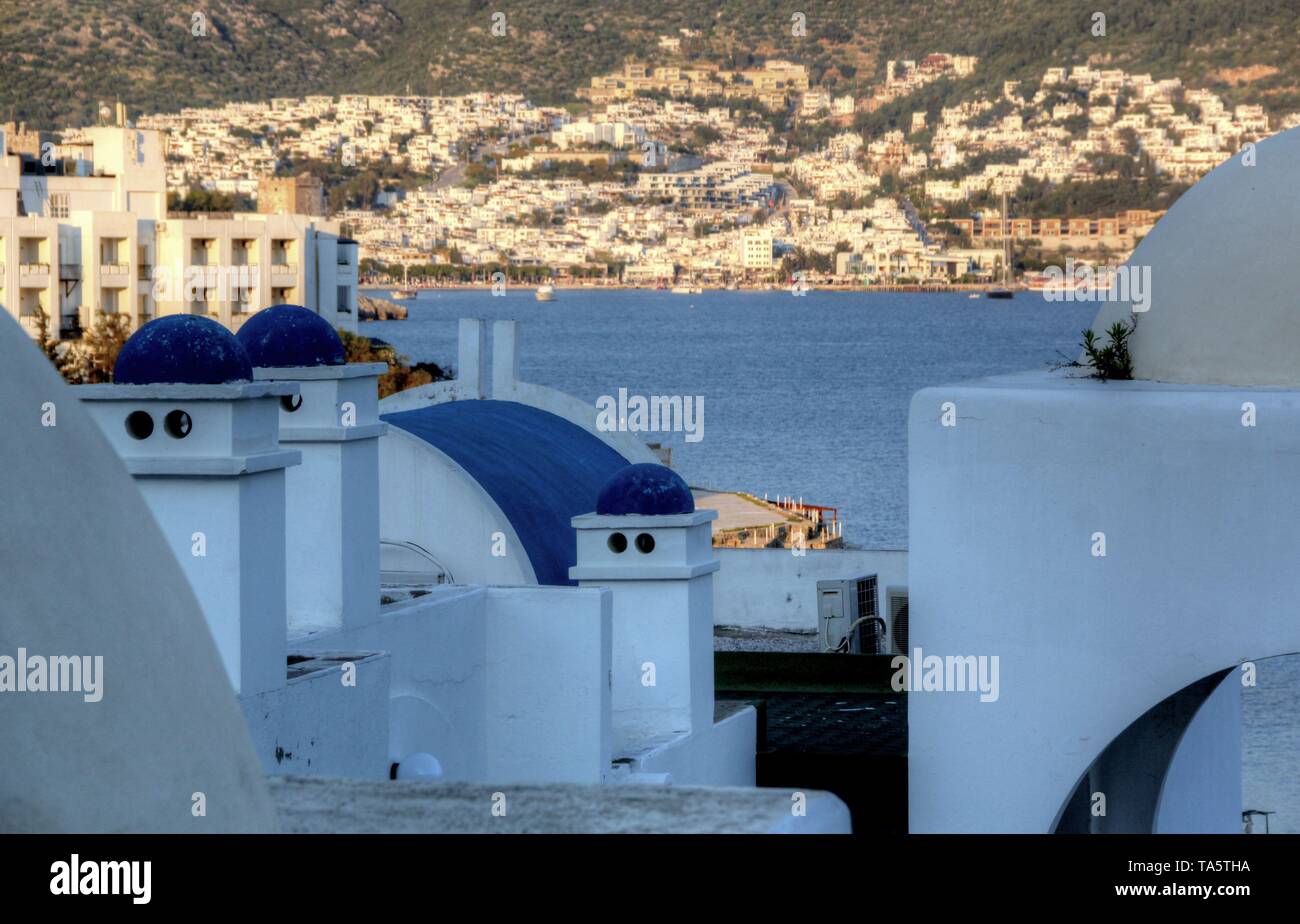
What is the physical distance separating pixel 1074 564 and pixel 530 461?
7069 millimetres

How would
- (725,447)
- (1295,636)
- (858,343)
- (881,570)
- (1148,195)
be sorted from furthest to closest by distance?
(1148,195), (858,343), (725,447), (881,570), (1295,636)

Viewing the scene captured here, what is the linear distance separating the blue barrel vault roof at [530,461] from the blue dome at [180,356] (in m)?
6.90

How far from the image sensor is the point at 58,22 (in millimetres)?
151375

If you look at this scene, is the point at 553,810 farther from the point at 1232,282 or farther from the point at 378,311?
the point at 378,311

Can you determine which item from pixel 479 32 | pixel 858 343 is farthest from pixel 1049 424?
pixel 479 32

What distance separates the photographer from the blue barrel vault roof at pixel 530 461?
49.4 ft

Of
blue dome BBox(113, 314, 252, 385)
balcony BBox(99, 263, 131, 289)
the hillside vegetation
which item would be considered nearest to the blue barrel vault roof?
blue dome BBox(113, 314, 252, 385)

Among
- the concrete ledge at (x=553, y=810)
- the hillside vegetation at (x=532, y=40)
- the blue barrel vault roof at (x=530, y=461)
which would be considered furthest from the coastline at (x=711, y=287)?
the concrete ledge at (x=553, y=810)

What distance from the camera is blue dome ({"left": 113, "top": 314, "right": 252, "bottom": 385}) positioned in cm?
768

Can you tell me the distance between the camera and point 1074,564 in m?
10.2

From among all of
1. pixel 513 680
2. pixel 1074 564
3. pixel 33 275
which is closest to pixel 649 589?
pixel 513 680

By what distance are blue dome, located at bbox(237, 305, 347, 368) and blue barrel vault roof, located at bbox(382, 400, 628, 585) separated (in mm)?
4544
